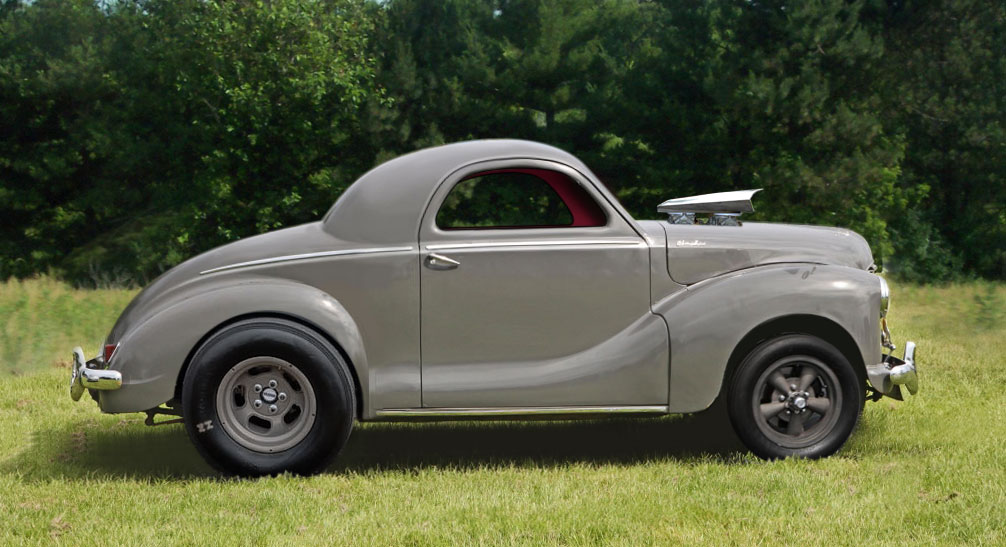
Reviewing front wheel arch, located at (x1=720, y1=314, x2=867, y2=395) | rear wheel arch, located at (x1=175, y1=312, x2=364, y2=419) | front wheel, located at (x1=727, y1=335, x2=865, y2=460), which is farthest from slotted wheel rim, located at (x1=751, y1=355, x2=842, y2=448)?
rear wheel arch, located at (x1=175, y1=312, x2=364, y2=419)

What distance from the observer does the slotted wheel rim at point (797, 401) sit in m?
6.71

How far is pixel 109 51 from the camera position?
4409cm

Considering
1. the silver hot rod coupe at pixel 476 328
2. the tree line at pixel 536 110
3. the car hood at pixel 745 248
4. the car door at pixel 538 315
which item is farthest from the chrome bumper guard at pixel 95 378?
the tree line at pixel 536 110

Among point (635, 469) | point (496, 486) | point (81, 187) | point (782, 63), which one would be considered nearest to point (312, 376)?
point (496, 486)

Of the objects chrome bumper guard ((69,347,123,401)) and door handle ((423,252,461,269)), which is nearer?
chrome bumper guard ((69,347,123,401))

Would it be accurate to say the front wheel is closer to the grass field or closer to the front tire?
the grass field

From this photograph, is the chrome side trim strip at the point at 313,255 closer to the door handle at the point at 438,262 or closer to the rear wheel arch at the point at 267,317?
the door handle at the point at 438,262

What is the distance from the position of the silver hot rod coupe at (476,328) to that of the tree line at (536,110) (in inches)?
1014

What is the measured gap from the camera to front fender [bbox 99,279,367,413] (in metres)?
6.44

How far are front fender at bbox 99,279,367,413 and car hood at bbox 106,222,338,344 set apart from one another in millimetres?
169

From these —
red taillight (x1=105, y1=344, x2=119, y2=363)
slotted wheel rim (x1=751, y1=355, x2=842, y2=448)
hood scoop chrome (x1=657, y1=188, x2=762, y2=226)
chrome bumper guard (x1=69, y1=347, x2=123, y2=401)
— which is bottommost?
slotted wheel rim (x1=751, y1=355, x2=842, y2=448)

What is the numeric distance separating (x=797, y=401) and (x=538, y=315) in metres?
1.69

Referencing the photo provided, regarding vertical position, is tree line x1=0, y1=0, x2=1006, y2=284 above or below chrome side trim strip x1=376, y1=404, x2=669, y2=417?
above

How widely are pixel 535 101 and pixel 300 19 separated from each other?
26.2 ft
